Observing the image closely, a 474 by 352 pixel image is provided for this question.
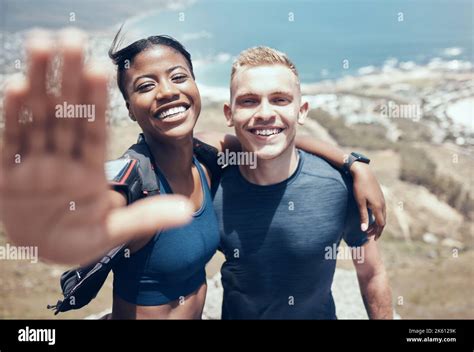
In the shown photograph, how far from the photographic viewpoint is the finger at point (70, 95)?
767mm

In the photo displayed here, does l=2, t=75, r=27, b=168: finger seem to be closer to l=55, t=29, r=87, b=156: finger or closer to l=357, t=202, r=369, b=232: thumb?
l=55, t=29, r=87, b=156: finger

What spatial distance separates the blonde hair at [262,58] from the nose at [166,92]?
30 cm

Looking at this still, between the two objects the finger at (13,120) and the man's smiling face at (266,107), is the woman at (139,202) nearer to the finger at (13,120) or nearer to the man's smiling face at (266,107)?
the finger at (13,120)

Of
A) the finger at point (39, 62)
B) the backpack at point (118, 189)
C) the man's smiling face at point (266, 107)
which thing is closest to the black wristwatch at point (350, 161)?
the man's smiling face at point (266, 107)

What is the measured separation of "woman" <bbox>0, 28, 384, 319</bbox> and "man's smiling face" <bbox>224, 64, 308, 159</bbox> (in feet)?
0.62

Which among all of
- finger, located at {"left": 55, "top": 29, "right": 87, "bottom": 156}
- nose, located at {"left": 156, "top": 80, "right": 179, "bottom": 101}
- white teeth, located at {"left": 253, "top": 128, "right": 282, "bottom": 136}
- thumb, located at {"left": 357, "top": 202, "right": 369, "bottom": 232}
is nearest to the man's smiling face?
white teeth, located at {"left": 253, "top": 128, "right": 282, "bottom": 136}

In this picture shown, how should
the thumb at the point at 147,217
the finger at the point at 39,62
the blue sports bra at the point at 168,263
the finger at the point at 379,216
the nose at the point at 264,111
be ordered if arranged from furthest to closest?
1. the finger at the point at 379,216
2. the nose at the point at 264,111
3. the blue sports bra at the point at 168,263
4. the thumb at the point at 147,217
5. the finger at the point at 39,62

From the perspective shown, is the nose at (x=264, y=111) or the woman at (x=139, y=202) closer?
the woman at (x=139, y=202)

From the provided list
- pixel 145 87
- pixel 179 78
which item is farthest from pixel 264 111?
pixel 145 87

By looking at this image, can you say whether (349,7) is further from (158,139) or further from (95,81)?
(95,81)

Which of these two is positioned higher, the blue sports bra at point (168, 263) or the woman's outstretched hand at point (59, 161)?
the woman's outstretched hand at point (59, 161)

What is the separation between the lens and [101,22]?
4.70 metres
